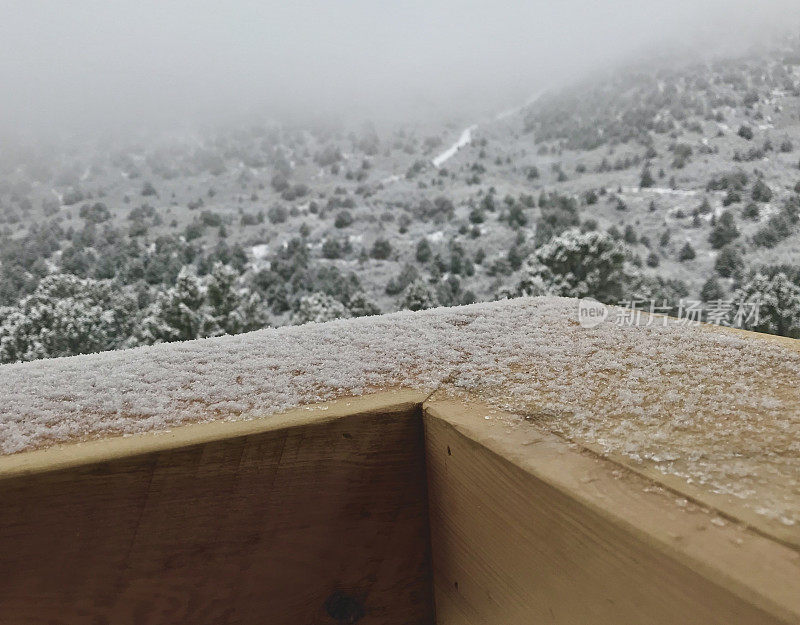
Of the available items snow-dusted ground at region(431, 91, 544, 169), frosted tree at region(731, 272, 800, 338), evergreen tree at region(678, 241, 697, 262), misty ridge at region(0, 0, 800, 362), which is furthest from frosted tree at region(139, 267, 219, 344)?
snow-dusted ground at region(431, 91, 544, 169)

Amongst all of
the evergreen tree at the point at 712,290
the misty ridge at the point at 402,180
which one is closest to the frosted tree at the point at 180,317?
the misty ridge at the point at 402,180

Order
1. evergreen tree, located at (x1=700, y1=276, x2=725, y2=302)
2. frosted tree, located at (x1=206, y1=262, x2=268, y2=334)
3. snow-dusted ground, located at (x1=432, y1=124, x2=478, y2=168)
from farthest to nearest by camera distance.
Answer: snow-dusted ground, located at (x1=432, y1=124, x2=478, y2=168), evergreen tree, located at (x1=700, y1=276, x2=725, y2=302), frosted tree, located at (x1=206, y1=262, x2=268, y2=334)

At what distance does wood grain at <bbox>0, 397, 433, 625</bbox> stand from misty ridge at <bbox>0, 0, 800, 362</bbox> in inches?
266

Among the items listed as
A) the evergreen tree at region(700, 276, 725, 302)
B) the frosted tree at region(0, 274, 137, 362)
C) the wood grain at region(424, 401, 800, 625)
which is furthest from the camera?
the evergreen tree at region(700, 276, 725, 302)

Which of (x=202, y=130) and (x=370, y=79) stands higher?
(x=370, y=79)

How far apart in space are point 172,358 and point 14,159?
1785 cm

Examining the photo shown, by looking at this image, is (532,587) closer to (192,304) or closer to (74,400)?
(74,400)

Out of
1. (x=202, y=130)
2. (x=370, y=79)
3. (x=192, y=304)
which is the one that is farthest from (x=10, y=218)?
(x=370, y=79)

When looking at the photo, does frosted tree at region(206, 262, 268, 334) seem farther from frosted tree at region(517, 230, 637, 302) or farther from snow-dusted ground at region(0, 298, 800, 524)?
snow-dusted ground at region(0, 298, 800, 524)

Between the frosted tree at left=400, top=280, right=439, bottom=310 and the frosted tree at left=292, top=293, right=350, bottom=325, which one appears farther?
the frosted tree at left=400, top=280, right=439, bottom=310

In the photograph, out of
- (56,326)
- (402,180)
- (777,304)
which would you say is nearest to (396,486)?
(56,326)

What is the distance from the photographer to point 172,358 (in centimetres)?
37

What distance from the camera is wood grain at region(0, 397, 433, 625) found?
0.24 meters

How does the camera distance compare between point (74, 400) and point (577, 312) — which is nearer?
point (74, 400)
